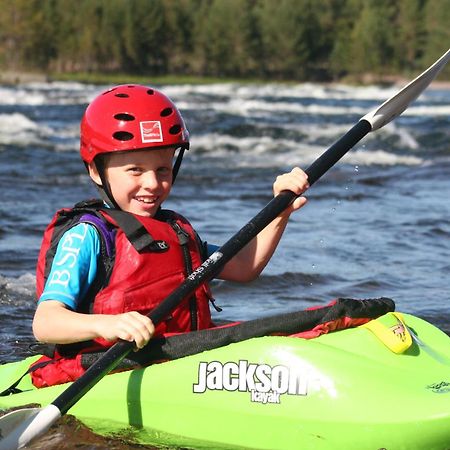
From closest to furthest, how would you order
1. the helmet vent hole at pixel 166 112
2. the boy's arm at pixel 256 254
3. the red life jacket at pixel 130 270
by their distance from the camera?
1. the red life jacket at pixel 130 270
2. the helmet vent hole at pixel 166 112
3. the boy's arm at pixel 256 254

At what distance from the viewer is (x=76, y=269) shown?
326 cm

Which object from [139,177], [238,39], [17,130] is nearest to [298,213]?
[139,177]

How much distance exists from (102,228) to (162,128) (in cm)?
38

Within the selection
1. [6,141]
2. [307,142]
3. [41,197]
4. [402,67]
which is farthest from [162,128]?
[402,67]

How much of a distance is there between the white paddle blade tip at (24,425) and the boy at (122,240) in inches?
8.9

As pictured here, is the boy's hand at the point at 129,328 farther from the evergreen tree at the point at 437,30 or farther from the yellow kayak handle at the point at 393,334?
the evergreen tree at the point at 437,30

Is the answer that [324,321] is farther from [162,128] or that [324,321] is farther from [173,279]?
[162,128]

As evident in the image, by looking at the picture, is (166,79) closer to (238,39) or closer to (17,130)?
(238,39)

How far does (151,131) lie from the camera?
11.2 feet

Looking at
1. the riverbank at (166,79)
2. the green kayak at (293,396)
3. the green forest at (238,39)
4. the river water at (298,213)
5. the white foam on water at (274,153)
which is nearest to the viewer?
the green kayak at (293,396)

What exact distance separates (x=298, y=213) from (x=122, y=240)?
564 centimetres

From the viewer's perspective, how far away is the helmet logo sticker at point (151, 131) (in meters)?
3.40

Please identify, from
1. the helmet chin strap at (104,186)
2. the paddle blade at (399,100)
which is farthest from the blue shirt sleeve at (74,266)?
the paddle blade at (399,100)

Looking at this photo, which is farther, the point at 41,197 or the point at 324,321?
the point at 41,197
